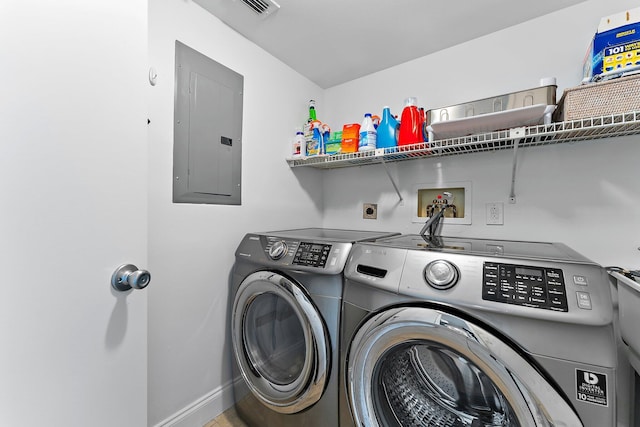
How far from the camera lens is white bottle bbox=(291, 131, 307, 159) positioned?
195 centimetres

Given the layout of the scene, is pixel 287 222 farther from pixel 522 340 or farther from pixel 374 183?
pixel 522 340

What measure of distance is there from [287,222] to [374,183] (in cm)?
74

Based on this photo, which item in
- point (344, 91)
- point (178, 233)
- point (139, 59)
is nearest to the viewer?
point (139, 59)

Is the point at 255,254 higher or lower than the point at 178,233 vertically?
lower

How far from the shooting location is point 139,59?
34.5 inches

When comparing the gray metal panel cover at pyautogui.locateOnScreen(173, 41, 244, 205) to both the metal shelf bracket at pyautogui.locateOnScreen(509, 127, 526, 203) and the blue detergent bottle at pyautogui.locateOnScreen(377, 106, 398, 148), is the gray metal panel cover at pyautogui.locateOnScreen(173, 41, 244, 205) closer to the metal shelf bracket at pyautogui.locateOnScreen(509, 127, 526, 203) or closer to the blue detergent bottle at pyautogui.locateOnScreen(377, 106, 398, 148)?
the blue detergent bottle at pyautogui.locateOnScreen(377, 106, 398, 148)

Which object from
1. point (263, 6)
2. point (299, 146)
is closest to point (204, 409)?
point (299, 146)

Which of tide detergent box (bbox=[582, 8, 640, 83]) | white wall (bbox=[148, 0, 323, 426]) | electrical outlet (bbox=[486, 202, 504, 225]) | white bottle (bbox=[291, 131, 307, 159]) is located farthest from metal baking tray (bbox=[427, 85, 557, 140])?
white wall (bbox=[148, 0, 323, 426])

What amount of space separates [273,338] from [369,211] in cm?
114

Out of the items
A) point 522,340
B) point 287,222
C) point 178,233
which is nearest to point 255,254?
point 178,233

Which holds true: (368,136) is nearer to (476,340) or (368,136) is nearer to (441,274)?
(441,274)

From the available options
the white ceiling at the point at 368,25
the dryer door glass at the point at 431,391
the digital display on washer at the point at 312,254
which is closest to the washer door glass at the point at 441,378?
the dryer door glass at the point at 431,391

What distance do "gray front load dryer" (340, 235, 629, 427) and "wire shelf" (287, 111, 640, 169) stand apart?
58 centimetres

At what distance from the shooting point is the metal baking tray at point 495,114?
3.87 feet
